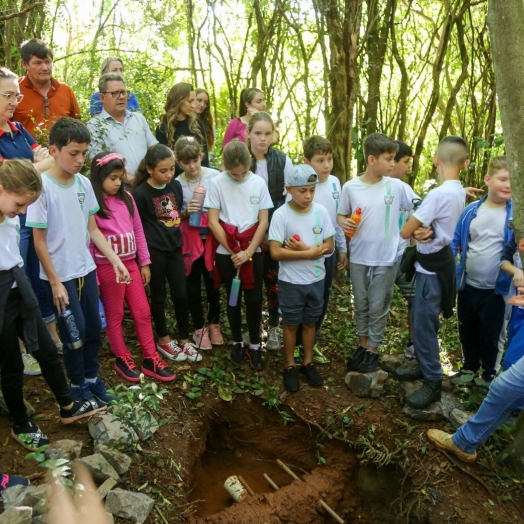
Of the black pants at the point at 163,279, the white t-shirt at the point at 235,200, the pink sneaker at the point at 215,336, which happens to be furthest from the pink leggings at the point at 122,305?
the white t-shirt at the point at 235,200

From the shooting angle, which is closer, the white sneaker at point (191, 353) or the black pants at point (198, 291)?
the white sneaker at point (191, 353)

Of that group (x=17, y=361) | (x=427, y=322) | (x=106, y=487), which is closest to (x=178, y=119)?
(x=17, y=361)

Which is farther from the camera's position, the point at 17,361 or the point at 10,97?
the point at 10,97

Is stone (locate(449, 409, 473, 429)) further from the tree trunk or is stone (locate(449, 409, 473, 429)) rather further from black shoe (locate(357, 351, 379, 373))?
the tree trunk

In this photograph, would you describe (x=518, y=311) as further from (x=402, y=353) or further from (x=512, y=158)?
(x=402, y=353)

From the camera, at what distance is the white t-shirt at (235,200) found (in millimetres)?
4332

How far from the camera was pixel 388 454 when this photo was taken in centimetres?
389

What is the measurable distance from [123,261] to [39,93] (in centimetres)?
174

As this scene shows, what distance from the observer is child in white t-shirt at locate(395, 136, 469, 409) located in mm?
3639

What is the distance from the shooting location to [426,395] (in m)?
4.01

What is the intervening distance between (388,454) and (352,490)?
0.46 meters

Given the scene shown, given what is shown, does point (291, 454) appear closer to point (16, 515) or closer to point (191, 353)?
point (191, 353)

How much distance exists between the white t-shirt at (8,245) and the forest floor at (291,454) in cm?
118

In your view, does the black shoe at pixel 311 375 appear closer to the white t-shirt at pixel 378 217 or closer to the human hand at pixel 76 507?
the white t-shirt at pixel 378 217
